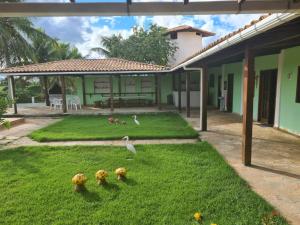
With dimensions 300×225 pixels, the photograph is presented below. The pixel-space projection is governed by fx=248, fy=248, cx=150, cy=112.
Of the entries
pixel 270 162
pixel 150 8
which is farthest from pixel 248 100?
pixel 150 8

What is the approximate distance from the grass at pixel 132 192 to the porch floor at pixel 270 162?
0.23 metres

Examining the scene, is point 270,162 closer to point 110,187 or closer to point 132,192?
point 132,192

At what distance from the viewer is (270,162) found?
4.92 metres

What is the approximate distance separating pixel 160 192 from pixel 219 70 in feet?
41.8

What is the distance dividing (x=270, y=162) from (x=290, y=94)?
3.47 meters

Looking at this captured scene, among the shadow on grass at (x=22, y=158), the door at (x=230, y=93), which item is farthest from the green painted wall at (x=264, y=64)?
the shadow on grass at (x=22, y=158)

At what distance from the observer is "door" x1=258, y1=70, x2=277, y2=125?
28.6 ft

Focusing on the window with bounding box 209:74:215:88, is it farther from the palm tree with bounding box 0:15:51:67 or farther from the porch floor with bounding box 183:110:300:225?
the palm tree with bounding box 0:15:51:67

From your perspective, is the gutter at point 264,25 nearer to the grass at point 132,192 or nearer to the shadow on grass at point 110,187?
the grass at point 132,192

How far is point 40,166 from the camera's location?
16.5ft

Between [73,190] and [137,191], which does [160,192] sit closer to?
[137,191]

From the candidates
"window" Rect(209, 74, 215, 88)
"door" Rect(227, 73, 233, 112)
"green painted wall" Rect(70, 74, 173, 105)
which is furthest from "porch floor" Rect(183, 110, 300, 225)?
"green painted wall" Rect(70, 74, 173, 105)

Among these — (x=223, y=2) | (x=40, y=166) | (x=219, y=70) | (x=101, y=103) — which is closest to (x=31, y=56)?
(x=101, y=103)

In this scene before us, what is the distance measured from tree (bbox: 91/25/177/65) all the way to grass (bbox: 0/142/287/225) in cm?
1659
